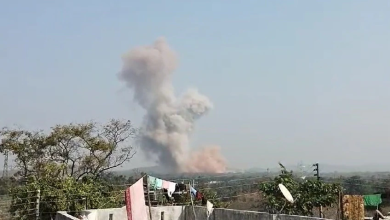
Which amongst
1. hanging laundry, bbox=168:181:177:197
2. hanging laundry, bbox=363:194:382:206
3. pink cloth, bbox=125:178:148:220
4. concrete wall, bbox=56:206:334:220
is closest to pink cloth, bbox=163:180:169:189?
hanging laundry, bbox=168:181:177:197

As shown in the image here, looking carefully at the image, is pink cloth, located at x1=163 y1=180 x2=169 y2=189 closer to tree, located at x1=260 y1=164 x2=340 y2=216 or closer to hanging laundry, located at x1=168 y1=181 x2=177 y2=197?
hanging laundry, located at x1=168 y1=181 x2=177 y2=197

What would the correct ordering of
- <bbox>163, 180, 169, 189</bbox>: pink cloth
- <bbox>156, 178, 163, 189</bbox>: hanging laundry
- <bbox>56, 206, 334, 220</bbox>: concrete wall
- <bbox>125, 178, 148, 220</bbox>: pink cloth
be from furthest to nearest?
<bbox>163, 180, 169, 189</bbox>: pink cloth < <bbox>156, 178, 163, 189</bbox>: hanging laundry < <bbox>56, 206, 334, 220</bbox>: concrete wall < <bbox>125, 178, 148, 220</bbox>: pink cloth

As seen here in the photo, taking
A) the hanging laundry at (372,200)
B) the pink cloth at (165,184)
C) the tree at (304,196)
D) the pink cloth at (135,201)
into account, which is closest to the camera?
the pink cloth at (135,201)

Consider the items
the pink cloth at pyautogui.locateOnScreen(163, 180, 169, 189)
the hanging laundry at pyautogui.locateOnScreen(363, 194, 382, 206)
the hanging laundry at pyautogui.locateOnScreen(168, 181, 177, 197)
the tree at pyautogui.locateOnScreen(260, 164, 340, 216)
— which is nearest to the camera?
the tree at pyautogui.locateOnScreen(260, 164, 340, 216)

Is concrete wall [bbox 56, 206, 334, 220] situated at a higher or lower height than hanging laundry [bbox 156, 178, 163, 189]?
lower

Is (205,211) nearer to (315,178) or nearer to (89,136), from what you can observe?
(315,178)

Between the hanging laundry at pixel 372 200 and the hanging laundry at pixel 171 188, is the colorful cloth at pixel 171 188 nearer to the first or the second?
the hanging laundry at pixel 171 188

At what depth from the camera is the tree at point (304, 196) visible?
1816 centimetres

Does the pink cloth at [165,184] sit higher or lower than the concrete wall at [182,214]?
higher

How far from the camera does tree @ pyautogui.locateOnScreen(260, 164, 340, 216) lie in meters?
18.2

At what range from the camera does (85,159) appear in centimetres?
2916

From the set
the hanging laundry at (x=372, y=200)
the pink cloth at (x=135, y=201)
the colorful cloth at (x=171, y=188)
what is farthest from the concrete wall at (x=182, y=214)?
the hanging laundry at (x=372, y=200)

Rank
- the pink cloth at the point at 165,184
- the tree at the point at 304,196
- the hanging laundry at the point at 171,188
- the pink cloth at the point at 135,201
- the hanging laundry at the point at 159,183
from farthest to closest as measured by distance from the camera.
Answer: the hanging laundry at the point at 171,188, the pink cloth at the point at 165,184, the hanging laundry at the point at 159,183, the tree at the point at 304,196, the pink cloth at the point at 135,201

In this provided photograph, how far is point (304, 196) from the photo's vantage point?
18.2 meters
